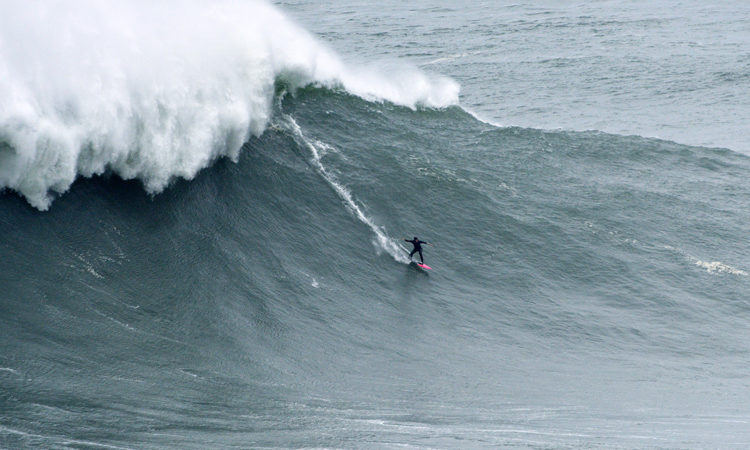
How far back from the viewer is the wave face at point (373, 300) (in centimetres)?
1636

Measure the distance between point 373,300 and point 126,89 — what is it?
8.30 meters

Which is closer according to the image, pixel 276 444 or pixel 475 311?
pixel 276 444

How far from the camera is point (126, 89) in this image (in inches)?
899

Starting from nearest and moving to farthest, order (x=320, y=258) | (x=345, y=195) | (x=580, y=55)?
(x=320, y=258), (x=345, y=195), (x=580, y=55)

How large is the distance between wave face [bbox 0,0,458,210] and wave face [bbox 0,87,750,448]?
2.37 feet

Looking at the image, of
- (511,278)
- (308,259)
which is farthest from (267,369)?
(511,278)

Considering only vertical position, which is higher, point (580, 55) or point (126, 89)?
point (580, 55)

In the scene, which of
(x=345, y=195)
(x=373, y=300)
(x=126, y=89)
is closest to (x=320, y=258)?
(x=373, y=300)

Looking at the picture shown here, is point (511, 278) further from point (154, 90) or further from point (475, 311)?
point (154, 90)

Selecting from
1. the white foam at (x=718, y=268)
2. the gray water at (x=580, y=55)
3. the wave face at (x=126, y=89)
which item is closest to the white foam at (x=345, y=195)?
the wave face at (x=126, y=89)

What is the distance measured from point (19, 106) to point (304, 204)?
30.6 ft

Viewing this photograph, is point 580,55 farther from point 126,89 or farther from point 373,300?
point 126,89

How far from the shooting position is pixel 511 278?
2605 cm

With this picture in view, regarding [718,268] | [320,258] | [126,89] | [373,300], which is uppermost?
[718,268]
